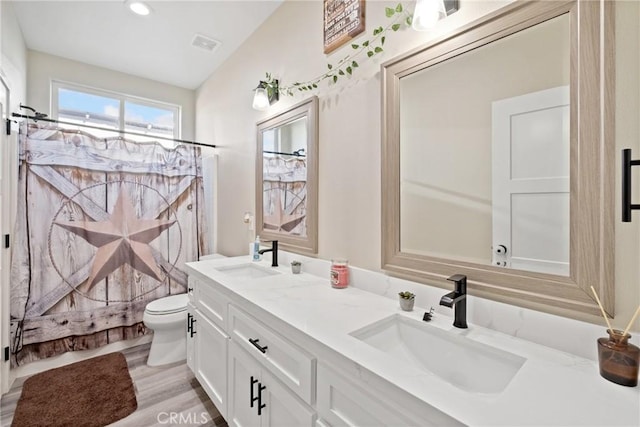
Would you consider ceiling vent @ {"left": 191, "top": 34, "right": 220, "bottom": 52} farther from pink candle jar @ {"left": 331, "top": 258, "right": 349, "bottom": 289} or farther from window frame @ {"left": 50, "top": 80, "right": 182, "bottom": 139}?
pink candle jar @ {"left": 331, "top": 258, "right": 349, "bottom": 289}

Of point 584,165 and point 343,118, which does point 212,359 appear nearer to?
point 343,118

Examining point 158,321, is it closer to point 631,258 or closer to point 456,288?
point 456,288

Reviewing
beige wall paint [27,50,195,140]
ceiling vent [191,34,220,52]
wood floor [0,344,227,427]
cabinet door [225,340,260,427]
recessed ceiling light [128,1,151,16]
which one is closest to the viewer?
cabinet door [225,340,260,427]

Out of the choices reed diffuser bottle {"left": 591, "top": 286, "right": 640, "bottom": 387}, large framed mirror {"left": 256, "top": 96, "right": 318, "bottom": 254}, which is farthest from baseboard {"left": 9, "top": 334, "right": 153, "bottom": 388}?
reed diffuser bottle {"left": 591, "top": 286, "right": 640, "bottom": 387}

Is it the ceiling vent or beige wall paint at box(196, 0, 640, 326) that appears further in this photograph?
the ceiling vent

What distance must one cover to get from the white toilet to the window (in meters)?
1.54

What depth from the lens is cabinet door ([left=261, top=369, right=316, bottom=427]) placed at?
945 millimetres

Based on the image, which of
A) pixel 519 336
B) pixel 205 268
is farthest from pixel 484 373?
pixel 205 268

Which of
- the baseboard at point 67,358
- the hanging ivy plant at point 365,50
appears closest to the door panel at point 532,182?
the hanging ivy plant at point 365,50

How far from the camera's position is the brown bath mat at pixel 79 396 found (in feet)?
5.52

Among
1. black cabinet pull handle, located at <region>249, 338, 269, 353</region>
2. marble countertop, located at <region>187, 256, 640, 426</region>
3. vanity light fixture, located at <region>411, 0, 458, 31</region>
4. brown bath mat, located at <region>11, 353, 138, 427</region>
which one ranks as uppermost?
vanity light fixture, located at <region>411, 0, 458, 31</region>

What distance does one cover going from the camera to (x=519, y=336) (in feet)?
3.04

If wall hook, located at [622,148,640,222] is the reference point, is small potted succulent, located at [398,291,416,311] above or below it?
below

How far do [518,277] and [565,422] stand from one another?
0.47m
